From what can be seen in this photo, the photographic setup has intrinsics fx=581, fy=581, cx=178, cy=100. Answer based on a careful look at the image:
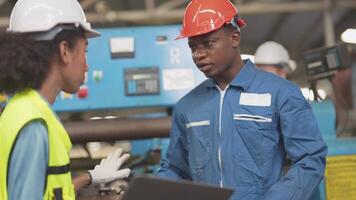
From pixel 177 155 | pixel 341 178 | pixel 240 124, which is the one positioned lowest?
pixel 341 178

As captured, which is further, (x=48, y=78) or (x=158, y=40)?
(x=158, y=40)

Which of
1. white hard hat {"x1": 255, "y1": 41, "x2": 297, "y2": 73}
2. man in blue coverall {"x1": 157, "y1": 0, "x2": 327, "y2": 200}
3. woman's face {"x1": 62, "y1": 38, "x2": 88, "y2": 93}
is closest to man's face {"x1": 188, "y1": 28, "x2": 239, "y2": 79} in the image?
man in blue coverall {"x1": 157, "y1": 0, "x2": 327, "y2": 200}

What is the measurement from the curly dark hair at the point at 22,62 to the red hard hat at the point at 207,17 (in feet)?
2.07

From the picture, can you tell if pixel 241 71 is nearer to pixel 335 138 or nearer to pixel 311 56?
pixel 335 138

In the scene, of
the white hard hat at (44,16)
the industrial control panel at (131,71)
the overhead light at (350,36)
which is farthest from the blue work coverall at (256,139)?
the overhead light at (350,36)

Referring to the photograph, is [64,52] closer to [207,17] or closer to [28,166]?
[28,166]

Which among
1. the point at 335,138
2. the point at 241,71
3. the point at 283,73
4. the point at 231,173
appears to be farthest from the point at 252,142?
the point at 283,73

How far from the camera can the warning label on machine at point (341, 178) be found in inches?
83.0

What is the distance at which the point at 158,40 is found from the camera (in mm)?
2820

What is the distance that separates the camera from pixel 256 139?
173 centimetres

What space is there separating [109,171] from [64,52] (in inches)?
19.1

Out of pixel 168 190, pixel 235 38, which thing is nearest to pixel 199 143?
pixel 235 38

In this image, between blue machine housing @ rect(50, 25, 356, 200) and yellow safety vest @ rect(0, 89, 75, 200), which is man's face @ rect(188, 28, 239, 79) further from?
blue machine housing @ rect(50, 25, 356, 200)

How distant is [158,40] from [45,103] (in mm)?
1608
